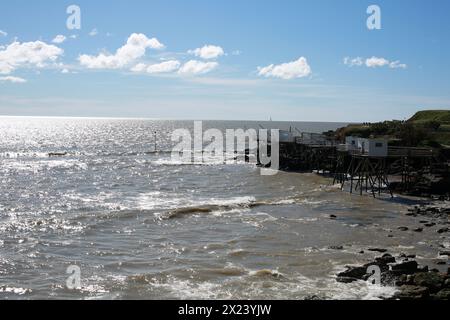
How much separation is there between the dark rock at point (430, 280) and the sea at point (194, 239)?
1224mm

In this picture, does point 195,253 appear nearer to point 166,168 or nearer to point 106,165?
point 166,168

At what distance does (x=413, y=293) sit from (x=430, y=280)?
112cm

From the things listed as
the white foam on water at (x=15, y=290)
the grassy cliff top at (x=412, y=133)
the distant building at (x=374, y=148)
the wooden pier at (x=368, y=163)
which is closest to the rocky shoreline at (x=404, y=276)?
the white foam on water at (x=15, y=290)

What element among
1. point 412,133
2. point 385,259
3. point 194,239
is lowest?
point 194,239

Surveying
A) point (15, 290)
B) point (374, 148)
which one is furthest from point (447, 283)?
point (374, 148)

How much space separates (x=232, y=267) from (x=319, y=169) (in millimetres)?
38223

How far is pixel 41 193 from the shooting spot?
44156 millimetres

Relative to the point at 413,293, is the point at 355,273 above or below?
below

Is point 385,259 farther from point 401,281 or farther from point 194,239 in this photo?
point 194,239

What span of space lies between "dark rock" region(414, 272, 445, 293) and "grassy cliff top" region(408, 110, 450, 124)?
5948 cm

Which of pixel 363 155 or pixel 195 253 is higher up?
pixel 363 155

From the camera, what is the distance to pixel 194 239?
26812mm
